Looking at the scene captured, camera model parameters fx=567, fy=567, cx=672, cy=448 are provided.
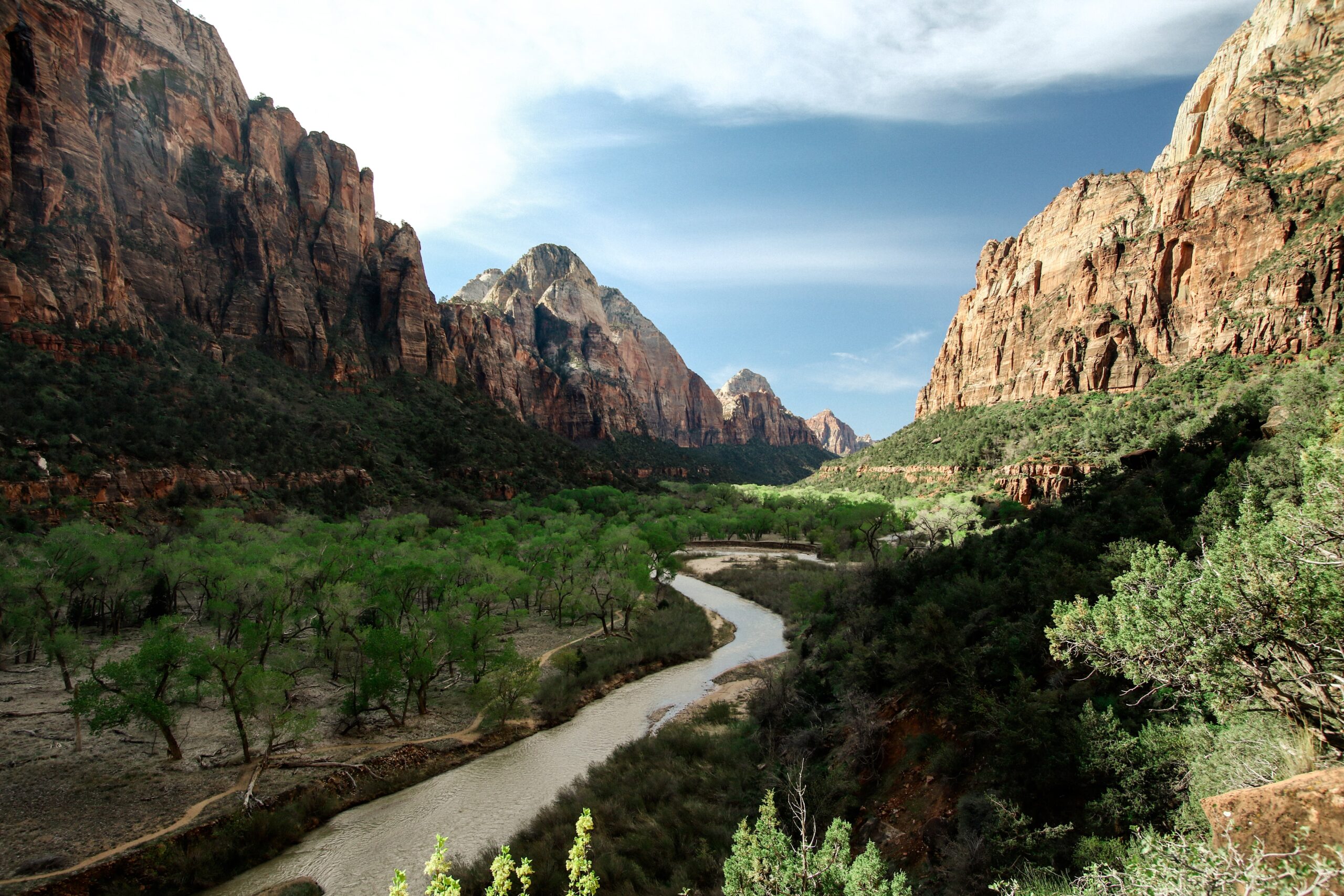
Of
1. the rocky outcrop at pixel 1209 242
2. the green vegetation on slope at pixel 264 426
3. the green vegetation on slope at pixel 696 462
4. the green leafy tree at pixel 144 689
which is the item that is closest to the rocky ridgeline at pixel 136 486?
the green vegetation on slope at pixel 264 426

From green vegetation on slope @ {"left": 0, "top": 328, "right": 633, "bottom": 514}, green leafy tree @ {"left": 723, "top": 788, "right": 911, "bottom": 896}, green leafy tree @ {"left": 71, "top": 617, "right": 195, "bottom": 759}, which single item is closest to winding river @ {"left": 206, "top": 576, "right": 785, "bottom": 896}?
green leafy tree @ {"left": 71, "top": 617, "right": 195, "bottom": 759}

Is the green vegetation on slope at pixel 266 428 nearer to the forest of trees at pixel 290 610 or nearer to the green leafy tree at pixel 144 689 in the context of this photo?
the forest of trees at pixel 290 610

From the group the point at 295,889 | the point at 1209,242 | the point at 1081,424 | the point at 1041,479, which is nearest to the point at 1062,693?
the point at 295,889

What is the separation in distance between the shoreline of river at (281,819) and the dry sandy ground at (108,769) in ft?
2.01

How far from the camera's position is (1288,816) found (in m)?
3.98

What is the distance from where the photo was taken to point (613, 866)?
12906mm

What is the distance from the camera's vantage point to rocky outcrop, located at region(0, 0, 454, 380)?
48.3 meters

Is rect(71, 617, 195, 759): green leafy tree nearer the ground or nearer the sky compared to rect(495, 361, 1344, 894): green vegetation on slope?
nearer the ground

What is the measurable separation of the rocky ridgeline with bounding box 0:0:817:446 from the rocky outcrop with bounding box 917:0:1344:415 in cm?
9086

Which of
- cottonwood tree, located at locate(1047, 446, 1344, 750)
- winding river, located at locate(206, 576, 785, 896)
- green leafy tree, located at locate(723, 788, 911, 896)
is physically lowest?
winding river, located at locate(206, 576, 785, 896)

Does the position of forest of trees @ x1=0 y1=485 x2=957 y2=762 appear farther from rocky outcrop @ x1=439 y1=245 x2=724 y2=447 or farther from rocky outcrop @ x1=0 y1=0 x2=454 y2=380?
rocky outcrop @ x1=439 y1=245 x2=724 y2=447

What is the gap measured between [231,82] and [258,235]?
93.1 ft

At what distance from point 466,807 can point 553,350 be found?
152017 mm

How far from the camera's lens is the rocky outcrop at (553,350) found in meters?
106
